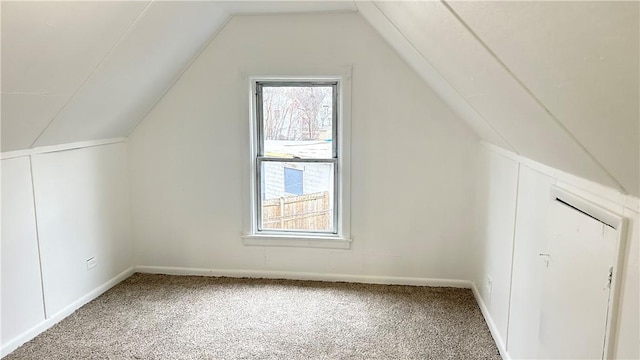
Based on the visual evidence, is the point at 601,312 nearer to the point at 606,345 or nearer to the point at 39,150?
the point at 606,345

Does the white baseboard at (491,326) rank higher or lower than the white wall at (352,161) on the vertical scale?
lower

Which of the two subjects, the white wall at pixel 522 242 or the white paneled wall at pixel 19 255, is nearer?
the white wall at pixel 522 242

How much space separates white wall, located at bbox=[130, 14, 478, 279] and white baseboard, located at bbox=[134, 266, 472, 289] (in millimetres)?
41

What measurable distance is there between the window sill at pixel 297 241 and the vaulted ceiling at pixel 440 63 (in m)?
1.35

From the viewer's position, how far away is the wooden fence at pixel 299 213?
369cm

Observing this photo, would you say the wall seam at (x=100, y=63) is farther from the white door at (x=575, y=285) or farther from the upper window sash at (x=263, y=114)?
the white door at (x=575, y=285)

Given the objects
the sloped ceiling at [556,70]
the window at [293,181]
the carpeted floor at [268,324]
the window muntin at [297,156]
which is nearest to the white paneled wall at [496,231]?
the carpeted floor at [268,324]

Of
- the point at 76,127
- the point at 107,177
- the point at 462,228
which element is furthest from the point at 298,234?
the point at 76,127

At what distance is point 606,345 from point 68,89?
2.71m

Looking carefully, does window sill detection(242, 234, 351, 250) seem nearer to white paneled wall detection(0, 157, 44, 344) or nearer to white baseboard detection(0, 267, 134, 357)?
white baseboard detection(0, 267, 134, 357)

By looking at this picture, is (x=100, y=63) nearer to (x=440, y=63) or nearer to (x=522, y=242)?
(x=440, y=63)

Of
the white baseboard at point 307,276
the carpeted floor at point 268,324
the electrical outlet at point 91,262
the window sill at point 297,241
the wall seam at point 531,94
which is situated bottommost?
the carpeted floor at point 268,324

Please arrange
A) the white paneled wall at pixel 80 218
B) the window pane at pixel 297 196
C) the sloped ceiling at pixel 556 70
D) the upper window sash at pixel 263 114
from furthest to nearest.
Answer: the window pane at pixel 297 196
the upper window sash at pixel 263 114
the white paneled wall at pixel 80 218
the sloped ceiling at pixel 556 70

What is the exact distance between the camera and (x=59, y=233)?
2.97 meters
